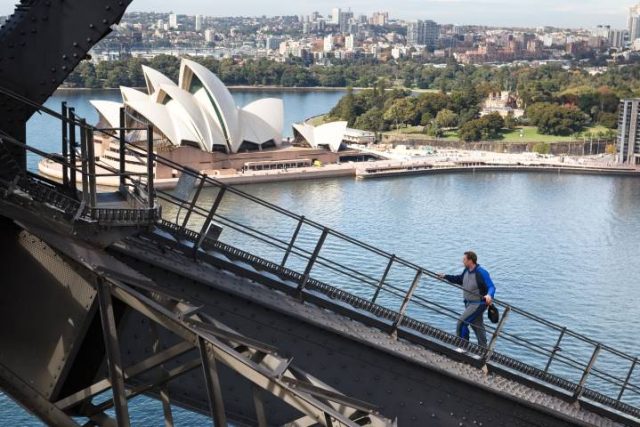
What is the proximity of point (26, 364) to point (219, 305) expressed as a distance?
0.53 m

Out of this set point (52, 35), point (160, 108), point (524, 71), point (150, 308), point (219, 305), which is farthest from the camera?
point (524, 71)

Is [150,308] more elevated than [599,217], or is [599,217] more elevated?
[150,308]

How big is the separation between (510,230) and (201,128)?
8.65 metres

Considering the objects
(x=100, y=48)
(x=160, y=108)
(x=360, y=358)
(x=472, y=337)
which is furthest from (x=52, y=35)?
(x=100, y=48)

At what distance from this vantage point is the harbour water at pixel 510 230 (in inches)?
425

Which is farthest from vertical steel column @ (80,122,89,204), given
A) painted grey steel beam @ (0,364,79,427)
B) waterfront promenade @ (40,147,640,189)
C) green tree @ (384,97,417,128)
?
green tree @ (384,97,417,128)

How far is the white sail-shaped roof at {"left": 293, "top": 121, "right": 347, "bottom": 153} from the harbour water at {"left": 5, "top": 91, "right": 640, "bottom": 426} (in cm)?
237

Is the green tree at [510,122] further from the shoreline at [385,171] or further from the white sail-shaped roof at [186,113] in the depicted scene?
the white sail-shaped roof at [186,113]

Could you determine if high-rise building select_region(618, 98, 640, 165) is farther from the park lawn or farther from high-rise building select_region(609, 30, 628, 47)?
high-rise building select_region(609, 30, 628, 47)

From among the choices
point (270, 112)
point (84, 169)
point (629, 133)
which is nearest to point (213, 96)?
point (270, 112)

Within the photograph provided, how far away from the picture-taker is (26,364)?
2.04 metres

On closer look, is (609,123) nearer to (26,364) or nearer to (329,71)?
(329,71)

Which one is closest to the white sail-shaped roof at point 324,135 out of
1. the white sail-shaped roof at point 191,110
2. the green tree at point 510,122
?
the white sail-shaped roof at point 191,110

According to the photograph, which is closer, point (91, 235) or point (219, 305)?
point (91, 235)
